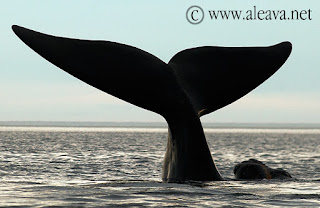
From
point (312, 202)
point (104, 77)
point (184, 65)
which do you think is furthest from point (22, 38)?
point (312, 202)

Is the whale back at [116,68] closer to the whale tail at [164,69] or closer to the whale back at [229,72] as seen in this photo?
the whale tail at [164,69]

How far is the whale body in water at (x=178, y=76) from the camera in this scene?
26.6 ft

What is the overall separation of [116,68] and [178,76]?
107 cm

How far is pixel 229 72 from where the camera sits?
9258 millimetres

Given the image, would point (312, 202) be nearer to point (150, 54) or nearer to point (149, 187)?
point (149, 187)

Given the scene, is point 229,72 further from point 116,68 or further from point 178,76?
point 116,68

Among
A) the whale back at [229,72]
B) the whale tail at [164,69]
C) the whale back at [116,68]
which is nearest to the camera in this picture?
the whale back at [116,68]

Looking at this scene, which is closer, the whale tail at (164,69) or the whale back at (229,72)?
the whale tail at (164,69)

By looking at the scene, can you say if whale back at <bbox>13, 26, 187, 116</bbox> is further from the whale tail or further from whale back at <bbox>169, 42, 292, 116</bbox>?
whale back at <bbox>169, 42, 292, 116</bbox>

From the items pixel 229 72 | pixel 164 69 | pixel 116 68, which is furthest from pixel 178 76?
pixel 116 68

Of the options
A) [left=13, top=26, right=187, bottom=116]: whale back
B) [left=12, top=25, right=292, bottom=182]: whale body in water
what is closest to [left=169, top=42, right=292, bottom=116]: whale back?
[left=12, top=25, right=292, bottom=182]: whale body in water

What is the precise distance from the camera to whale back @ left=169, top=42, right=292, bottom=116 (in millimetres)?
9211

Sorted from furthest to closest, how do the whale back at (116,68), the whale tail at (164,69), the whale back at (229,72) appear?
the whale back at (229,72) < the whale tail at (164,69) < the whale back at (116,68)

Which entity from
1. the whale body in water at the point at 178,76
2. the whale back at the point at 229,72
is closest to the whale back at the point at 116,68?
the whale body in water at the point at 178,76
